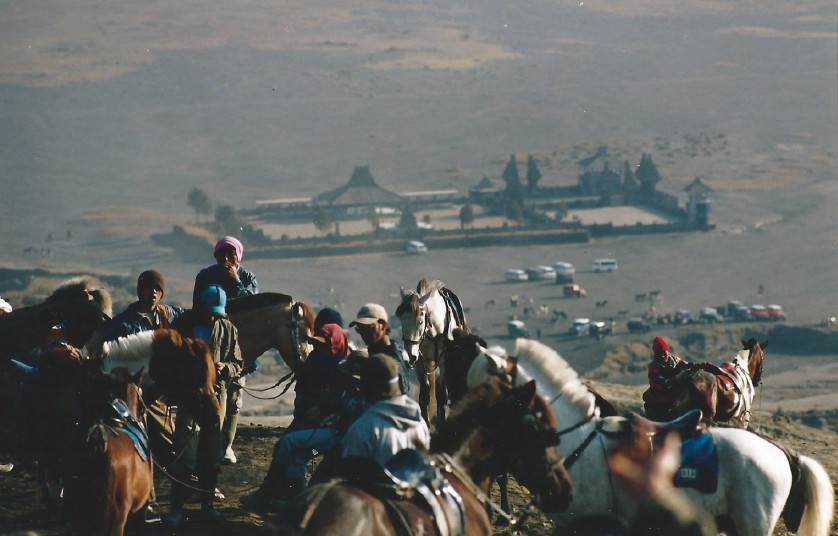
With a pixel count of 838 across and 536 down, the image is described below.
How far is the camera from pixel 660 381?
14.9m

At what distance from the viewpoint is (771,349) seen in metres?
103

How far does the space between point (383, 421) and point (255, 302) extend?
18.7 feet

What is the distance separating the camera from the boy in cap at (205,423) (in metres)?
12.1

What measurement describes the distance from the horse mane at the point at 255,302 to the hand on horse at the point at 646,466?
16.6ft

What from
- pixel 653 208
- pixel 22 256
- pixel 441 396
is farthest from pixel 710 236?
pixel 441 396

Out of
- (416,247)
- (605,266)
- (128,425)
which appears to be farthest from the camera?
(416,247)

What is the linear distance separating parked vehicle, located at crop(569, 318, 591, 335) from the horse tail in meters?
98.7

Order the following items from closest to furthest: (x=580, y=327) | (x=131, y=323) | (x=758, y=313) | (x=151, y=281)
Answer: (x=131, y=323), (x=151, y=281), (x=580, y=327), (x=758, y=313)

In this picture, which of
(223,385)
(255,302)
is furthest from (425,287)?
(223,385)

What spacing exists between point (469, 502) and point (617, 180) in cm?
16234

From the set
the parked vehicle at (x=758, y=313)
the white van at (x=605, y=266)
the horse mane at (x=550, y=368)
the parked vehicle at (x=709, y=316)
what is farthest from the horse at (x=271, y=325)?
the white van at (x=605, y=266)

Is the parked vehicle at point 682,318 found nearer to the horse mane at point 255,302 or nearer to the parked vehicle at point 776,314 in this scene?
the parked vehicle at point 776,314

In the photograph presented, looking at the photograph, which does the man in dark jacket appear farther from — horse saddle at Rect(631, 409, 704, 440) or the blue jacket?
horse saddle at Rect(631, 409, 704, 440)

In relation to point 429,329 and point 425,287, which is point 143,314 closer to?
point 429,329
